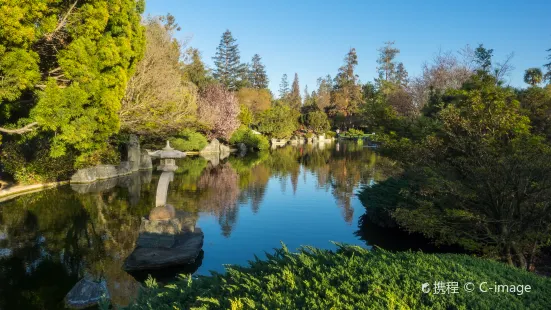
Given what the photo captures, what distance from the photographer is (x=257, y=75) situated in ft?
263

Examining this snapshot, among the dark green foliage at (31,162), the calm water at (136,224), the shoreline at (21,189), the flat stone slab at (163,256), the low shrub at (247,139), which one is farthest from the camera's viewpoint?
the low shrub at (247,139)

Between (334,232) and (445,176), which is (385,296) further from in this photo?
(334,232)

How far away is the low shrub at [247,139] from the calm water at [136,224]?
65.2 feet

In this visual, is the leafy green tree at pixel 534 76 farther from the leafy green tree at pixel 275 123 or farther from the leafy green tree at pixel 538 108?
the leafy green tree at pixel 275 123

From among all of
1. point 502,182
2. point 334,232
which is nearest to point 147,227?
point 334,232

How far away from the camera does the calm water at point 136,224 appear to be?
7426mm

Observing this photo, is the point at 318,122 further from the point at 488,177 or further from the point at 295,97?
the point at 488,177

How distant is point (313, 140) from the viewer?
57500 mm

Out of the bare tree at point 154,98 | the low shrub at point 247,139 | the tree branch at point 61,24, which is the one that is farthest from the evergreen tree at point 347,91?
the tree branch at point 61,24

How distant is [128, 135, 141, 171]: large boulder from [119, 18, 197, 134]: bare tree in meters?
0.65

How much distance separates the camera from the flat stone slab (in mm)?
7929

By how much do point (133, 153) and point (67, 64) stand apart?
11505 mm

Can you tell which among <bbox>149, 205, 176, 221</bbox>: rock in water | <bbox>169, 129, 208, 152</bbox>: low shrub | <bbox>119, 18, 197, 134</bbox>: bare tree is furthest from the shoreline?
<bbox>169, 129, 208, 152</bbox>: low shrub

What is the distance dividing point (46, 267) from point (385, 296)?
7913 mm
